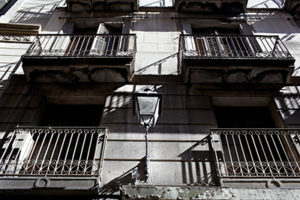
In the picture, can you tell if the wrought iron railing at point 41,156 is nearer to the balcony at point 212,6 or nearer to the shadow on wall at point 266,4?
the balcony at point 212,6

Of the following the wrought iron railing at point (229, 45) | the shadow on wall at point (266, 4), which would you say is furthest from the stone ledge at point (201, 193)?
the shadow on wall at point (266, 4)

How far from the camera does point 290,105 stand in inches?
267

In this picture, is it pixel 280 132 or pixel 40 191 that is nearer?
pixel 40 191

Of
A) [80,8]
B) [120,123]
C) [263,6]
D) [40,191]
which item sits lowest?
[40,191]

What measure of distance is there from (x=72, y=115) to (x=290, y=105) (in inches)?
248

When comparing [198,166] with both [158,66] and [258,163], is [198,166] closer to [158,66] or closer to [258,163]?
[258,163]

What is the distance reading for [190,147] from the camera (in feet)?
19.2

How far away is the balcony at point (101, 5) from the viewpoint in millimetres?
10688

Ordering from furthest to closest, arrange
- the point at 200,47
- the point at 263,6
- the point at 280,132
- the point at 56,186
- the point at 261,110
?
the point at 263,6 → the point at 200,47 → the point at 261,110 → the point at 280,132 → the point at 56,186

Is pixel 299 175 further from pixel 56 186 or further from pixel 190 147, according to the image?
pixel 56 186

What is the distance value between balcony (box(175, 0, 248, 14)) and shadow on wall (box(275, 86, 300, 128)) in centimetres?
503

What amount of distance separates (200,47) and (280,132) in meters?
4.40

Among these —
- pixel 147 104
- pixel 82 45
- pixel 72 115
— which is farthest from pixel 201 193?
pixel 82 45

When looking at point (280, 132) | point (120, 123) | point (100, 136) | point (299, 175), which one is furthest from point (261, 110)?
point (100, 136)
